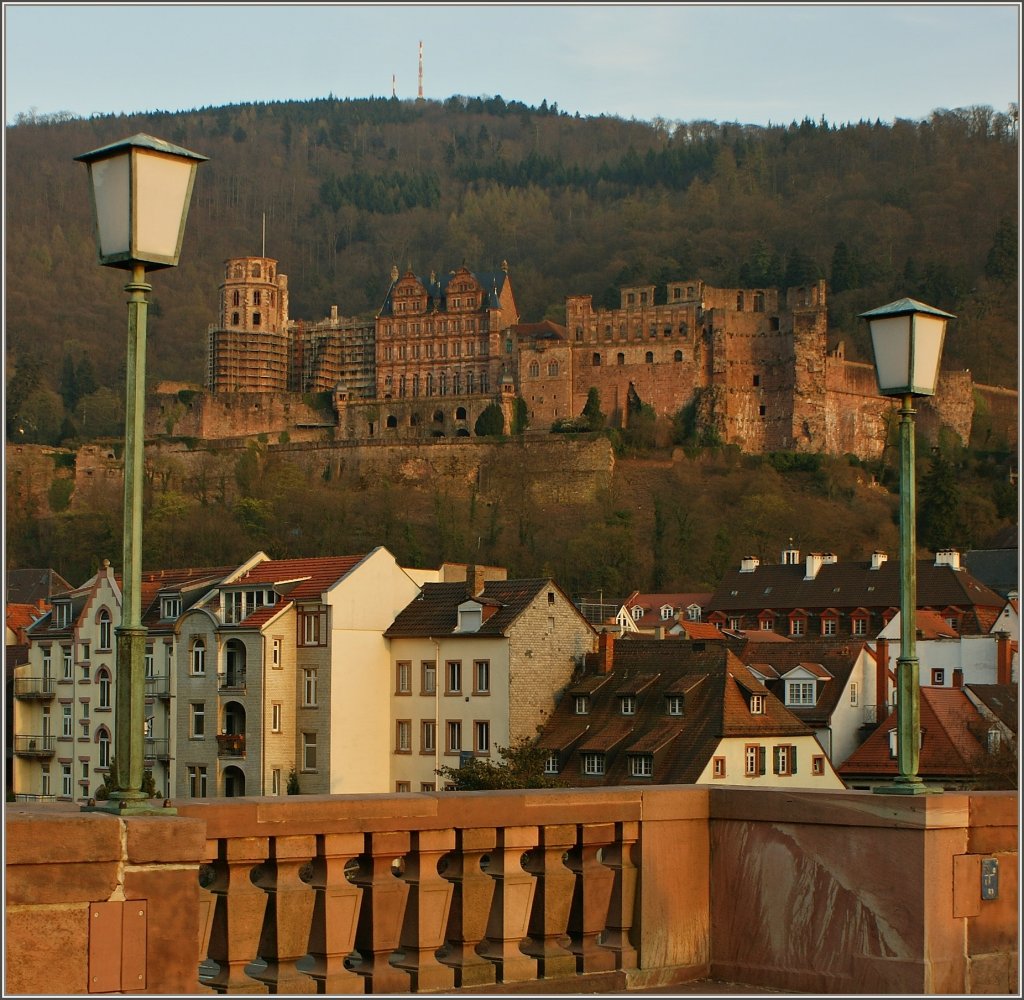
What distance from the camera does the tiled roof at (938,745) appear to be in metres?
48.8

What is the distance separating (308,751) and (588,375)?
80.0 metres

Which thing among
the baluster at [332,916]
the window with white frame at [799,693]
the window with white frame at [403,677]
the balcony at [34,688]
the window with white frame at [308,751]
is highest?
the baluster at [332,916]

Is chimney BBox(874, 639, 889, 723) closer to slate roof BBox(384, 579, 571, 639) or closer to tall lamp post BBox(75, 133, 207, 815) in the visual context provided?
slate roof BBox(384, 579, 571, 639)

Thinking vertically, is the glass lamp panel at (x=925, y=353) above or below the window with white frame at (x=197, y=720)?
above

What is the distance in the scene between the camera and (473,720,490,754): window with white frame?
50250mm

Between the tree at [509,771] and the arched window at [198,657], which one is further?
the arched window at [198,657]

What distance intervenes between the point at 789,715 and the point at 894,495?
3042 inches

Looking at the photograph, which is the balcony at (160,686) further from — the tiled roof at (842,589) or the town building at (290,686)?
the tiled roof at (842,589)

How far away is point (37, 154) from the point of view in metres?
194

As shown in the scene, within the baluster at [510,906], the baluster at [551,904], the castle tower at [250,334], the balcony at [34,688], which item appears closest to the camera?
the baluster at [510,906]

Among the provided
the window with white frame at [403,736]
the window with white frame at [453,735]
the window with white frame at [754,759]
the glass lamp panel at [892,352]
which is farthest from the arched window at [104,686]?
the glass lamp panel at [892,352]

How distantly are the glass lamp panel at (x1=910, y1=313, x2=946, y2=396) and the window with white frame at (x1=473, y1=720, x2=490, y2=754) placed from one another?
125 ft

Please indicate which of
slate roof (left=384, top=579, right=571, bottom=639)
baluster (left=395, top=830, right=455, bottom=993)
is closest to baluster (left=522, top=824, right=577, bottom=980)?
baluster (left=395, top=830, right=455, bottom=993)

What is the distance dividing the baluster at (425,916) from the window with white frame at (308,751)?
4232 cm
